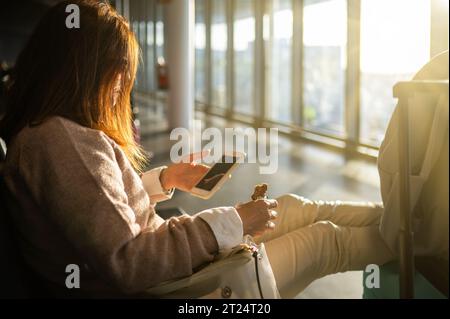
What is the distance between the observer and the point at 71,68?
3.65 feet

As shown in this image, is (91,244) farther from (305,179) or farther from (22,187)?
(305,179)

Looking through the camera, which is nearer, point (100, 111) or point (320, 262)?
point (100, 111)

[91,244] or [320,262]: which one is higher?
[91,244]

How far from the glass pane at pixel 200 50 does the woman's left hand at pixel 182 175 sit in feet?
34.8

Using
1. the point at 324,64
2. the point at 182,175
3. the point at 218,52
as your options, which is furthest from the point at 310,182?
the point at 218,52

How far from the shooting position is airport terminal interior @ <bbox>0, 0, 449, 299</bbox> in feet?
13.6

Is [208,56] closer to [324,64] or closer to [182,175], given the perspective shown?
[324,64]

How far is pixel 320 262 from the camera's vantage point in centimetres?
139

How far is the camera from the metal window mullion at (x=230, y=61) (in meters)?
10.6

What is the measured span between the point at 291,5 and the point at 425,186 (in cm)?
694

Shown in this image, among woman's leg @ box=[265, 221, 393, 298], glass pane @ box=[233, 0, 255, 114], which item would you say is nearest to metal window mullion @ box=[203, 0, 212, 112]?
glass pane @ box=[233, 0, 255, 114]

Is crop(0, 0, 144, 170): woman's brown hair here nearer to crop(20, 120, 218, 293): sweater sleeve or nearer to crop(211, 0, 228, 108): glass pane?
crop(20, 120, 218, 293): sweater sleeve

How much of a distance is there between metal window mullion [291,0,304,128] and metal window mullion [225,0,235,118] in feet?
9.32
